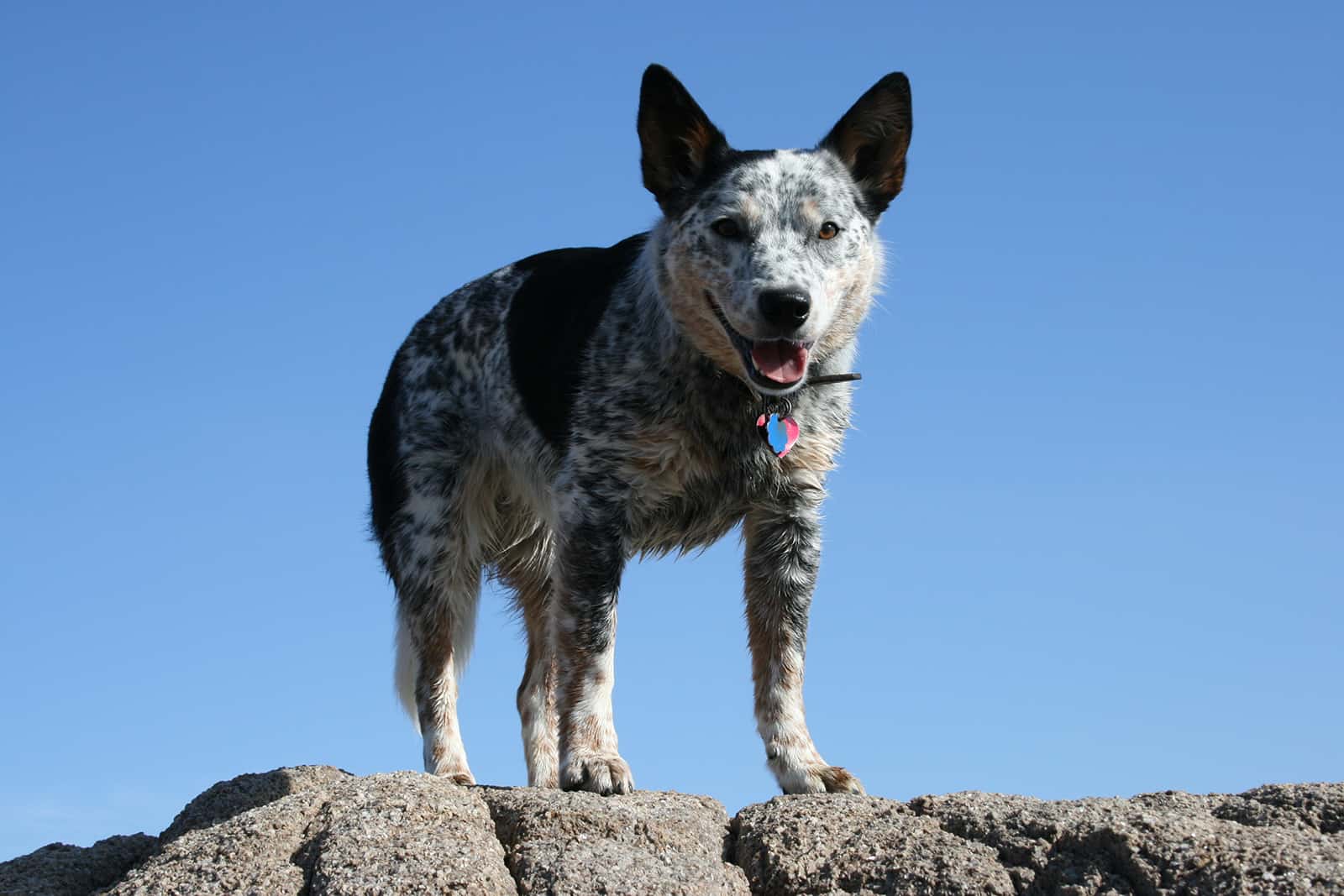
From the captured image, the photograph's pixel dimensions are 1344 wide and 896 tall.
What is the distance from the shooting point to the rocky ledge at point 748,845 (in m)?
5.05

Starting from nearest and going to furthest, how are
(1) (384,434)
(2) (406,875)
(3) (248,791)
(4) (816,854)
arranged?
(2) (406,875), (4) (816,854), (3) (248,791), (1) (384,434)

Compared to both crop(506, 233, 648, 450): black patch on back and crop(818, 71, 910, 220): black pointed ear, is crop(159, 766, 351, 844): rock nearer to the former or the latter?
crop(506, 233, 648, 450): black patch on back

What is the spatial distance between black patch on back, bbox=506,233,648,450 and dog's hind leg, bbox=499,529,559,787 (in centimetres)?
99

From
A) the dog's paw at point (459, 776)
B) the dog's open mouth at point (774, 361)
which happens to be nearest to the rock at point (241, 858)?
the dog's paw at point (459, 776)

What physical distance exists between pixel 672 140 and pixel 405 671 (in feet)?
9.26

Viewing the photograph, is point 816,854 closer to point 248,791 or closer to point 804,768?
point 804,768

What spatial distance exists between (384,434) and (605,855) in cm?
330

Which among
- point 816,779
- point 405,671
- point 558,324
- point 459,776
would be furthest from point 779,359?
point 405,671

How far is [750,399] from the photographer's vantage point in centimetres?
655

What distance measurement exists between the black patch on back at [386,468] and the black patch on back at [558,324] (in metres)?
0.82

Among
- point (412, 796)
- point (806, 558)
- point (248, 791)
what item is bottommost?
point (412, 796)

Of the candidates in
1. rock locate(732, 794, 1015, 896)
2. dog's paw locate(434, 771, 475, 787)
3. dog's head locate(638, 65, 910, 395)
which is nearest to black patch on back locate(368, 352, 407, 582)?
dog's paw locate(434, 771, 475, 787)

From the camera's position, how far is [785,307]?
605 cm

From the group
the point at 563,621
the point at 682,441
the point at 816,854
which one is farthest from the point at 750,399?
the point at 816,854
